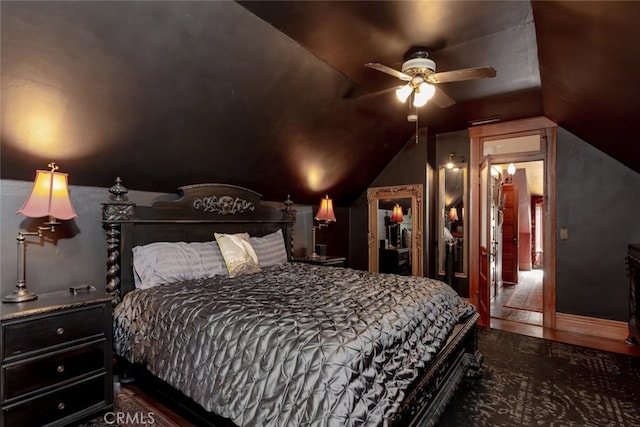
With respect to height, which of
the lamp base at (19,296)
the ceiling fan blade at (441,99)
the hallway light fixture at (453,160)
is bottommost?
the lamp base at (19,296)

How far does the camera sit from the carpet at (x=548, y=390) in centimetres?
211

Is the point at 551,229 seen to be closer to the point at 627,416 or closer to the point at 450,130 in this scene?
the point at 450,130

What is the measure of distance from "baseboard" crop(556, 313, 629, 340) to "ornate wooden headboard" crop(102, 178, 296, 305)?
3357 mm

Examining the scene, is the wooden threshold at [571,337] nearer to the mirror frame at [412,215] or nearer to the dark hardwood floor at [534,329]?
the dark hardwood floor at [534,329]

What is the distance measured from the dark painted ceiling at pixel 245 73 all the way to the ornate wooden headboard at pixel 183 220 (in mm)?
214

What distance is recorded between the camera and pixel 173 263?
105 inches

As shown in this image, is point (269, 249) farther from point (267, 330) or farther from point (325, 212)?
point (267, 330)

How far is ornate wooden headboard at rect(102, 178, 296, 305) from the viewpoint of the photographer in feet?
8.44

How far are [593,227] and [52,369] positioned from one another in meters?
5.05

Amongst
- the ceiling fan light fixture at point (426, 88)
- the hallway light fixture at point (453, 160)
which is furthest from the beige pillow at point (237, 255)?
the hallway light fixture at point (453, 160)

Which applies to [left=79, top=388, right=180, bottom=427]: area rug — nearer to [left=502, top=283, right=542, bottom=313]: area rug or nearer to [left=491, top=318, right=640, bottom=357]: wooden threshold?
[left=491, top=318, right=640, bottom=357]: wooden threshold

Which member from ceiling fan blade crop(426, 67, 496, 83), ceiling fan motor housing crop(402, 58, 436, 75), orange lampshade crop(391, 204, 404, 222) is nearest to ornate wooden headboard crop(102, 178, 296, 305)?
orange lampshade crop(391, 204, 404, 222)

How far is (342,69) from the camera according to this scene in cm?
286

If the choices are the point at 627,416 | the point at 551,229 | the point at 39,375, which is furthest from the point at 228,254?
the point at 551,229
